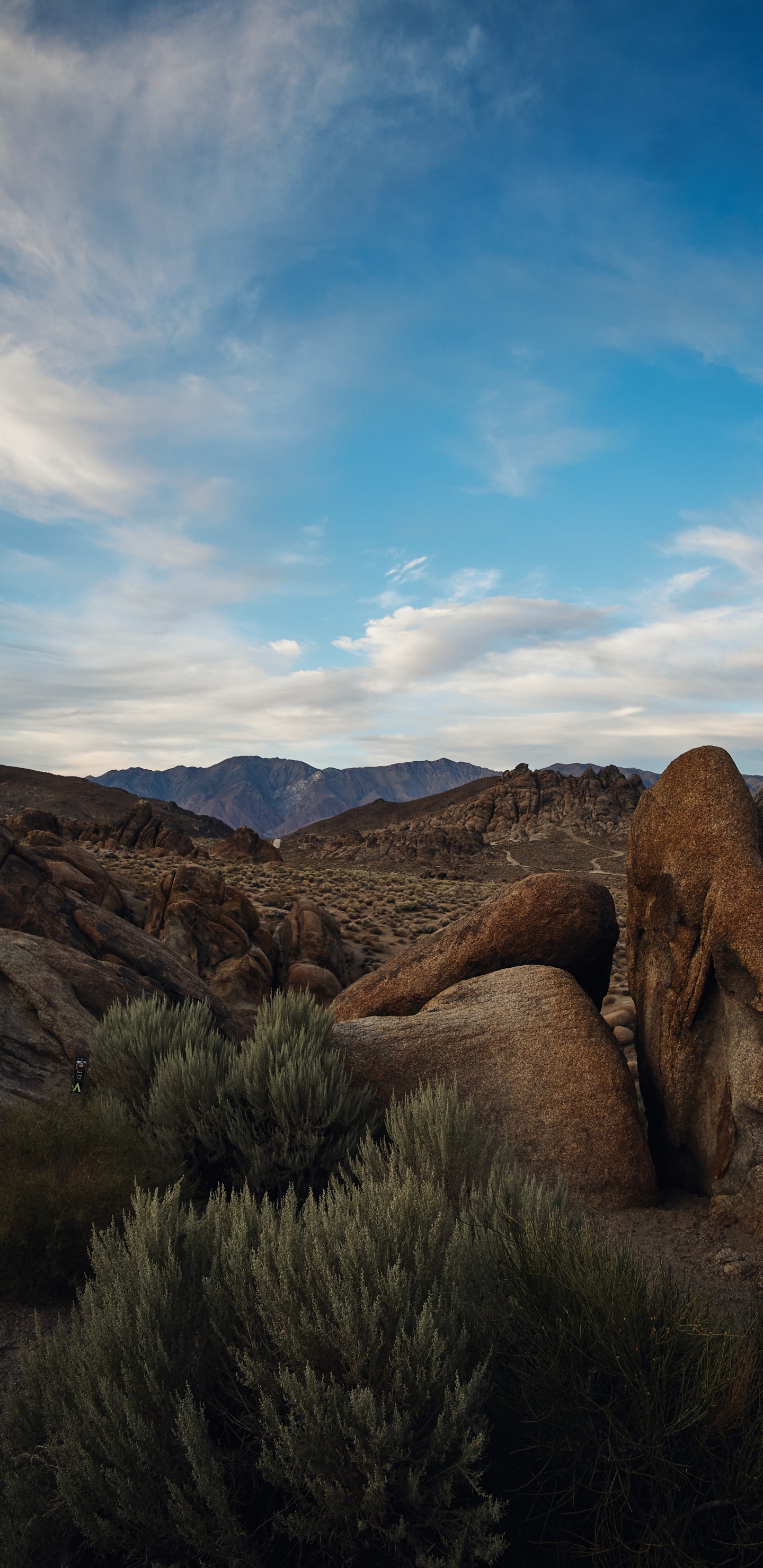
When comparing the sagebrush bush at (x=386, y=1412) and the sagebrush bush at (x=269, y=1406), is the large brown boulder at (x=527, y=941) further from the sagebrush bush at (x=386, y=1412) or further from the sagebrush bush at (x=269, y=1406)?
the sagebrush bush at (x=269, y=1406)

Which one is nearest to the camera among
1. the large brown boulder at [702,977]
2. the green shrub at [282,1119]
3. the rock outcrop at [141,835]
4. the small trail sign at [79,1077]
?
the green shrub at [282,1119]

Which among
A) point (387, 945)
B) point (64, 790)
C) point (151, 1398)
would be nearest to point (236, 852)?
Answer: point (387, 945)

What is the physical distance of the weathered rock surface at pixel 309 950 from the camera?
17.5 metres

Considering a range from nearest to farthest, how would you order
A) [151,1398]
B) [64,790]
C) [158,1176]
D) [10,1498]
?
[10,1498]
[151,1398]
[158,1176]
[64,790]

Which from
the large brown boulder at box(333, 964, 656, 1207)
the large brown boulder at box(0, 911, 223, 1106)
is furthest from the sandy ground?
the large brown boulder at box(0, 911, 223, 1106)

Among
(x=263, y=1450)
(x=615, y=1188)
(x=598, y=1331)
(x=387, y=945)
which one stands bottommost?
(x=387, y=945)

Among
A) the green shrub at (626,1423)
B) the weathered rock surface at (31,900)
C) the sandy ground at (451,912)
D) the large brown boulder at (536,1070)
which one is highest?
the weathered rock surface at (31,900)

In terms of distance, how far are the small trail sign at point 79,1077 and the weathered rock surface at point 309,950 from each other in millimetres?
11273

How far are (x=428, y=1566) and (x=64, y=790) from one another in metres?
138

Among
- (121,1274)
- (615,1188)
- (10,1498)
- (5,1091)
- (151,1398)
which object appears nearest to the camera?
(10,1498)

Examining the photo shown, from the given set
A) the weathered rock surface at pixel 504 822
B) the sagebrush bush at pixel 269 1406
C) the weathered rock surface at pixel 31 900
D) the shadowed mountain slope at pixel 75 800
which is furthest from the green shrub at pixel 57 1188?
the shadowed mountain slope at pixel 75 800

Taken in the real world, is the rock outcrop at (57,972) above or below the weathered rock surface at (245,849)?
above

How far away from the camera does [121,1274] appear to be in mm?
2969

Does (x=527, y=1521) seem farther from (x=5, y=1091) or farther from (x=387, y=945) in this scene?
(x=387, y=945)
